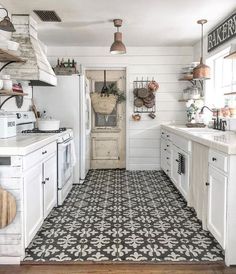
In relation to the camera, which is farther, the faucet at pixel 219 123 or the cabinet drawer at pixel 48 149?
the faucet at pixel 219 123

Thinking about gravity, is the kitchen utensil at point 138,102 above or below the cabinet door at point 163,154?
above

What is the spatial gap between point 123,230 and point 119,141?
10.9 ft

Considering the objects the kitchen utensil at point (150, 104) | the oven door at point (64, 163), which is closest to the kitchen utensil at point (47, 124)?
the oven door at point (64, 163)

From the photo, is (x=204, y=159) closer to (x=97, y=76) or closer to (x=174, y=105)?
(x=174, y=105)

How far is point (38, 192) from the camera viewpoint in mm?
2928

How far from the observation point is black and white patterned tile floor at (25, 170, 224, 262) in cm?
266

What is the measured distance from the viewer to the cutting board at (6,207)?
7.86 ft

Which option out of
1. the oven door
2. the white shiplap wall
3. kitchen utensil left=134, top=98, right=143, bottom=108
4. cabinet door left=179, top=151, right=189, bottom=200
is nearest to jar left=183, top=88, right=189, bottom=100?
the white shiplap wall

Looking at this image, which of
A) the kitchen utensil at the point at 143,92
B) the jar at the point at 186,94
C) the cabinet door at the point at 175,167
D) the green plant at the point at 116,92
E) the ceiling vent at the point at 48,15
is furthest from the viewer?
the green plant at the point at 116,92

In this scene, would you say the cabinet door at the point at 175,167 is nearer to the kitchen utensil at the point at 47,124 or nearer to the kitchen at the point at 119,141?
the kitchen at the point at 119,141

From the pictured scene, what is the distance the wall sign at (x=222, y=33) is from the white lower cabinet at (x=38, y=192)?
2.63 metres

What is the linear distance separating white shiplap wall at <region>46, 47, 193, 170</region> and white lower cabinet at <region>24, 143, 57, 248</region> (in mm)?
2736

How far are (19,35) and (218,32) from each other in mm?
2684

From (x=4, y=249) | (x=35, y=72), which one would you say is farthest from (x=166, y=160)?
(x=4, y=249)
